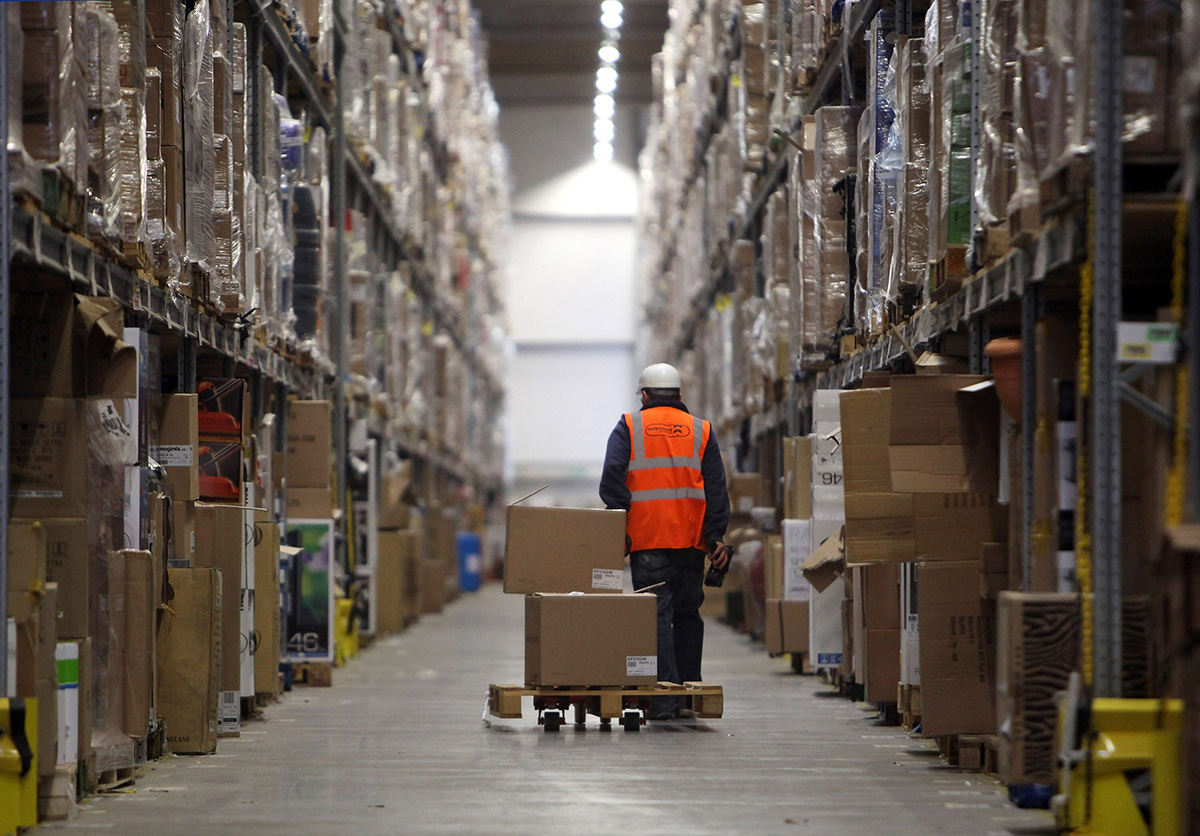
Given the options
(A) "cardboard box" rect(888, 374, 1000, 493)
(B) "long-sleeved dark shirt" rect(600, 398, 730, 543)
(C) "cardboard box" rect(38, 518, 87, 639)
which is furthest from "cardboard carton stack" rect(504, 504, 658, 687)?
(C) "cardboard box" rect(38, 518, 87, 639)

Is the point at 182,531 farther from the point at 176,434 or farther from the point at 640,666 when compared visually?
the point at 640,666

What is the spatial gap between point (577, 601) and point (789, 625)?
332 cm

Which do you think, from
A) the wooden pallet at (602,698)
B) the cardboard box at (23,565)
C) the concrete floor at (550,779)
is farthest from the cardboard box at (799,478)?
the cardboard box at (23,565)

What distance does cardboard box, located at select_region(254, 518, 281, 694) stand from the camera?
323 inches

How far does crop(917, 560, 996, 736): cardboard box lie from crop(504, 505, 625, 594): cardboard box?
1.81m

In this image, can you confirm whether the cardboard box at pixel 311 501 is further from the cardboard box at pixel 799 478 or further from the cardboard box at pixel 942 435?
the cardboard box at pixel 942 435

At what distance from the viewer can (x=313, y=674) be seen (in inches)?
378

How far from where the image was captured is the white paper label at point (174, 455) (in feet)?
22.1

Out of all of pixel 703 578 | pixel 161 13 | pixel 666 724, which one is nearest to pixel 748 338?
pixel 703 578

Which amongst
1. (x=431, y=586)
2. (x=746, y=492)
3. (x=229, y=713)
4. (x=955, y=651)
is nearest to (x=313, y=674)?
(x=229, y=713)

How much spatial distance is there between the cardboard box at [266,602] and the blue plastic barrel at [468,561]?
51.9 ft

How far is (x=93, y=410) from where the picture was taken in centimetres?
547

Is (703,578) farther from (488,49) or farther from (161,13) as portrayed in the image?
(488,49)

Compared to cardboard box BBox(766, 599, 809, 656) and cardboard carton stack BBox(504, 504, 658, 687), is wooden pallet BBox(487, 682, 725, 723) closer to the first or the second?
cardboard carton stack BBox(504, 504, 658, 687)
